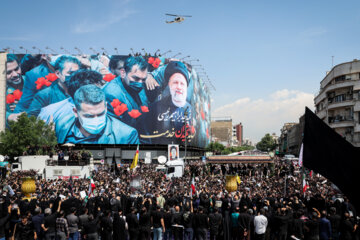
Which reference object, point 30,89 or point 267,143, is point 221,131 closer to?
point 267,143

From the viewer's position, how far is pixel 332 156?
7.42 m

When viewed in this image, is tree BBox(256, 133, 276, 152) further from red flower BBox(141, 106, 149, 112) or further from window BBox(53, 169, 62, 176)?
window BBox(53, 169, 62, 176)

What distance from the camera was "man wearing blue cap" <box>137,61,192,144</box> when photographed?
76625 millimetres

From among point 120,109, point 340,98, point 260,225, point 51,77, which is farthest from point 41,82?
point 260,225

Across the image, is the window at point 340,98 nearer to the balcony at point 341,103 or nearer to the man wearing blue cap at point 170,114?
the balcony at point 341,103

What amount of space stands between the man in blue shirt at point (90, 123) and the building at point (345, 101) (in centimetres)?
4175

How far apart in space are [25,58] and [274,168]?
60.2m

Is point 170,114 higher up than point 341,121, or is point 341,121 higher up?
point 170,114

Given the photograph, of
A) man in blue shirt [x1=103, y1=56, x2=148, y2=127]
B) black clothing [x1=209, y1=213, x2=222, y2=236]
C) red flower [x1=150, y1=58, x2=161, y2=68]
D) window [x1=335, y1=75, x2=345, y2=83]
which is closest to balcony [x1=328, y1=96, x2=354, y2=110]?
window [x1=335, y1=75, x2=345, y2=83]

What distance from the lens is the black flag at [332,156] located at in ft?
22.5

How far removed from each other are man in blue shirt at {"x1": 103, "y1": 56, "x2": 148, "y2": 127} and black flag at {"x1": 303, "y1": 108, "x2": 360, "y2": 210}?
224 ft

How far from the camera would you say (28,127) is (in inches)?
2254

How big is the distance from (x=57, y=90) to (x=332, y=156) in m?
73.4

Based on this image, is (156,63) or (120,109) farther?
(156,63)
